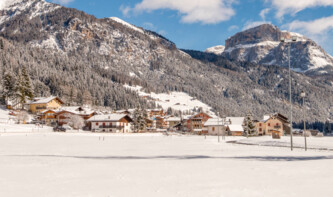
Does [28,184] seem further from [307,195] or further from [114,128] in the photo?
[114,128]

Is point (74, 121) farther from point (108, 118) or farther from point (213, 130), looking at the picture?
point (213, 130)

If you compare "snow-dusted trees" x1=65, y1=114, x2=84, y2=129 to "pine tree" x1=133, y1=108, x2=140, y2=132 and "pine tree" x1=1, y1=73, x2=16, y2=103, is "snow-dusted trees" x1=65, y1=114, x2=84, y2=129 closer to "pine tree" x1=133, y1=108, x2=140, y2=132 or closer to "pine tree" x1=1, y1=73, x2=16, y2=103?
"pine tree" x1=1, y1=73, x2=16, y2=103

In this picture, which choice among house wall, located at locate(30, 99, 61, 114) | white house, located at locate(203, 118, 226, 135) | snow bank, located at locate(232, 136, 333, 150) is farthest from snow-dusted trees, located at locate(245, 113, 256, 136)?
house wall, located at locate(30, 99, 61, 114)

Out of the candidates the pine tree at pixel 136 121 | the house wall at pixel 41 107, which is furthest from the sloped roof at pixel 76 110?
the pine tree at pixel 136 121

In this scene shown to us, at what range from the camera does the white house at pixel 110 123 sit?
10731cm

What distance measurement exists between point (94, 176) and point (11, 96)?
105 m

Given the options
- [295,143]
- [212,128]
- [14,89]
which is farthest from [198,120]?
[295,143]

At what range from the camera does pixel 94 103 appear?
17988 cm

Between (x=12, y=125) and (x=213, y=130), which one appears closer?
(x=12, y=125)

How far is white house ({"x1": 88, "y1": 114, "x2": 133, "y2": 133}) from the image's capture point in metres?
107

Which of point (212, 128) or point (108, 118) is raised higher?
point (108, 118)

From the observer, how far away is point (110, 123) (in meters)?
108

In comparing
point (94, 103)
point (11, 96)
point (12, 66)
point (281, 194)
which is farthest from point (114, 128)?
point (281, 194)

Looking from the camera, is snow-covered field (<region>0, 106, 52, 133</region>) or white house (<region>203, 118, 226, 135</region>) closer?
snow-covered field (<region>0, 106, 52, 133</region>)
